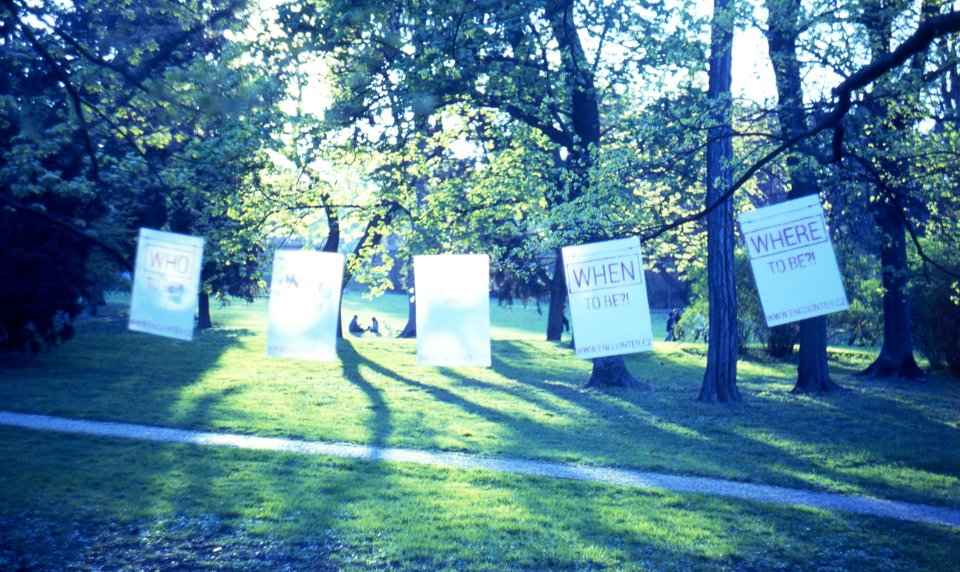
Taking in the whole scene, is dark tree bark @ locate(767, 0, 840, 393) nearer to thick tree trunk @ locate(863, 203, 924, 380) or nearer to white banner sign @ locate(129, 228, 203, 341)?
thick tree trunk @ locate(863, 203, 924, 380)

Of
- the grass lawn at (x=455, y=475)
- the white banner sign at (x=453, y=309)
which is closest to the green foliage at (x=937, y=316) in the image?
the grass lawn at (x=455, y=475)

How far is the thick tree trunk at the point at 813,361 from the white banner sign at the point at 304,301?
1382cm

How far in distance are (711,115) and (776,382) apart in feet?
30.9

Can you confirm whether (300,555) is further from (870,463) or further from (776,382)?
(776,382)

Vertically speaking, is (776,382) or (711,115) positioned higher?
(711,115)

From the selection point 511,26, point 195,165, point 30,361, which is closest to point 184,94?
point 195,165

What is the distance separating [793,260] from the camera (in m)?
6.62

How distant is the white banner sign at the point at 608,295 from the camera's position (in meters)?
7.15

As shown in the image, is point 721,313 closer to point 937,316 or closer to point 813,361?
point 813,361

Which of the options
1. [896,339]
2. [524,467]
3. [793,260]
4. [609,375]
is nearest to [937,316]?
[896,339]

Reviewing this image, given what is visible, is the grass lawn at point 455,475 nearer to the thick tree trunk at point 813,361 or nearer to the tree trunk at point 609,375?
the tree trunk at point 609,375

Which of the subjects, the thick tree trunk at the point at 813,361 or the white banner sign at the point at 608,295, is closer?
the white banner sign at the point at 608,295

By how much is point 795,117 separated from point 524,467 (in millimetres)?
7179

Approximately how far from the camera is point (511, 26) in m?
13.6
